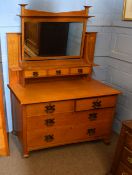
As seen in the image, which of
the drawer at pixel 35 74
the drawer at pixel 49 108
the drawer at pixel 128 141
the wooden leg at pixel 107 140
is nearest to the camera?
the drawer at pixel 128 141

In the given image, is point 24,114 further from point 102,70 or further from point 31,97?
point 102,70

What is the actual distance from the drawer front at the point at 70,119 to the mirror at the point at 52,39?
663 millimetres

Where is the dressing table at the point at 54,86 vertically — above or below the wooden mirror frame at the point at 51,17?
below

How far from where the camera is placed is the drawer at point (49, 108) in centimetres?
189

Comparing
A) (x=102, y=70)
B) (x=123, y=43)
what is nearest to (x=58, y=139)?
(x=102, y=70)

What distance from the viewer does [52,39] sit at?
7.13 ft

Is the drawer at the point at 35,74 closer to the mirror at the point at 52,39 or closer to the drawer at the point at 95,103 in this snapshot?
the mirror at the point at 52,39

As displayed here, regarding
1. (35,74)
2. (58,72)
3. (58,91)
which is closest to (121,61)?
(58,72)

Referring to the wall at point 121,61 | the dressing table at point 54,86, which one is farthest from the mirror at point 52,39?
the wall at point 121,61

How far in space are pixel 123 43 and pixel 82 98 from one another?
84 centimetres

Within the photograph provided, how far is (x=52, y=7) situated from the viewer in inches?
85.0

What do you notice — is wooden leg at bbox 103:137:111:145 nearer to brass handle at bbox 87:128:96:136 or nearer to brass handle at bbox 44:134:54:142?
brass handle at bbox 87:128:96:136

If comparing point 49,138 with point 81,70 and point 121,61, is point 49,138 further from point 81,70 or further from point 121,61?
point 121,61

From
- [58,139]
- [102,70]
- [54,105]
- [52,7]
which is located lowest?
[58,139]
